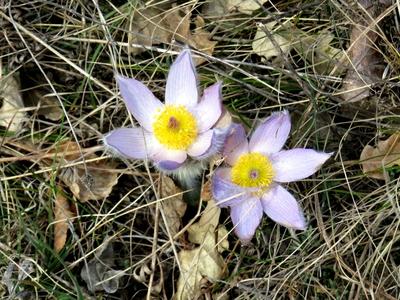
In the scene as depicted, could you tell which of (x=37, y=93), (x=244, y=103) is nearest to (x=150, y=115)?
(x=244, y=103)

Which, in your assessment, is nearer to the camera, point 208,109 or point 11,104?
point 208,109

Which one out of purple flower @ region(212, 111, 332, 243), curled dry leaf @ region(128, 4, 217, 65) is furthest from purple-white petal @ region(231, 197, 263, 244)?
curled dry leaf @ region(128, 4, 217, 65)

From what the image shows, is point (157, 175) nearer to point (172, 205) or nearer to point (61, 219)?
point (172, 205)

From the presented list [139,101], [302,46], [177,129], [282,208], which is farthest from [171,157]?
[302,46]

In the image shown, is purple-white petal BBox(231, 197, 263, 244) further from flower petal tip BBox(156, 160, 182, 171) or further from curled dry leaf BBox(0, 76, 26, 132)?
curled dry leaf BBox(0, 76, 26, 132)

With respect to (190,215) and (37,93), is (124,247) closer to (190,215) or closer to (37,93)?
(190,215)

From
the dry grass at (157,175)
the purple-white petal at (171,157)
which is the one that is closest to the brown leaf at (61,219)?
the dry grass at (157,175)

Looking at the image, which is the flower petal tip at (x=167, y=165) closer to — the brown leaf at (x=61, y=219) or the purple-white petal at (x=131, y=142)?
the purple-white petal at (x=131, y=142)
